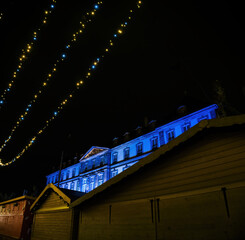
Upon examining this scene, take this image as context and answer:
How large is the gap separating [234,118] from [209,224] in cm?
252

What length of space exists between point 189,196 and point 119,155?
30930 millimetres

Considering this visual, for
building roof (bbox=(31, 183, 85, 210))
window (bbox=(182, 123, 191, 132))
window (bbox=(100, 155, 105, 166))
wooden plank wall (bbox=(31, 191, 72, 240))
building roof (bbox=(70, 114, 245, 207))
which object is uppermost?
window (bbox=(182, 123, 191, 132))

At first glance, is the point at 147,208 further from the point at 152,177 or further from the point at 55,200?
the point at 55,200

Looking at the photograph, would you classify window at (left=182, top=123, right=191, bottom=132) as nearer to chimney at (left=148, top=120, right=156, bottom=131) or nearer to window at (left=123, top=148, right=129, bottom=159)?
chimney at (left=148, top=120, right=156, bottom=131)

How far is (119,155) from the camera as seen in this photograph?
116 feet

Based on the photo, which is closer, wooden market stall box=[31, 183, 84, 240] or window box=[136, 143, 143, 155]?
wooden market stall box=[31, 183, 84, 240]

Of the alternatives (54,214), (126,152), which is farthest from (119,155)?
(54,214)

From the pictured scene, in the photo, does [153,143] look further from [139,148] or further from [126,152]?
[126,152]

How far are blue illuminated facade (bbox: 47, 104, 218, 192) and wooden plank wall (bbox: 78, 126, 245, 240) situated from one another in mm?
19342

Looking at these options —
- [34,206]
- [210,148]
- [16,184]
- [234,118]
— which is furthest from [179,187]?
[16,184]

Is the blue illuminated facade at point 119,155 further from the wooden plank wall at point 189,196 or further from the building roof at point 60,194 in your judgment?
the wooden plank wall at point 189,196

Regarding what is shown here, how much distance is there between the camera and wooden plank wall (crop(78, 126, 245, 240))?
4.13m

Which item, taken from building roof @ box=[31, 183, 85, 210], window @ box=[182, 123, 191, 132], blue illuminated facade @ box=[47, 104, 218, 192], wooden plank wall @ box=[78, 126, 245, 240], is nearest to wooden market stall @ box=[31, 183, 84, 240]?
building roof @ box=[31, 183, 85, 210]

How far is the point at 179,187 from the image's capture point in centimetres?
504
